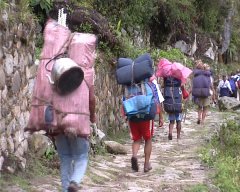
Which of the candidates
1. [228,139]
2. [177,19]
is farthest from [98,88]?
[177,19]

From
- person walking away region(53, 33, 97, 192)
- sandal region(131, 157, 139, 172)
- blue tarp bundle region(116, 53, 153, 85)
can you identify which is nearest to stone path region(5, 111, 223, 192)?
sandal region(131, 157, 139, 172)

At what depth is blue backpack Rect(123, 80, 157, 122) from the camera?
275 inches

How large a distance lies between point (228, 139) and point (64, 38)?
8.11 meters

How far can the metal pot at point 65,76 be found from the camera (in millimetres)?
4520

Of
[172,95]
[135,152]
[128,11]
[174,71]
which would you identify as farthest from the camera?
[128,11]

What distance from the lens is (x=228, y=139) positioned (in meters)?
12.3

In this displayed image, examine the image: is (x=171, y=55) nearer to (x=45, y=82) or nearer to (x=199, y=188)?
(x=199, y=188)

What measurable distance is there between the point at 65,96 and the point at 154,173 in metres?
3.27

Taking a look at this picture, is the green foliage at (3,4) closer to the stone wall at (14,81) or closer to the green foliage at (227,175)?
the stone wall at (14,81)

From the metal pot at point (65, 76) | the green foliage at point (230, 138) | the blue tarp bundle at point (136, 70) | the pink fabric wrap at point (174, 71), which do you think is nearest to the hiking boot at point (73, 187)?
the metal pot at point (65, 76)

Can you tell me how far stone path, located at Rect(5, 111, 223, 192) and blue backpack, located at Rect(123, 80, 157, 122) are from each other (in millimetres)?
841

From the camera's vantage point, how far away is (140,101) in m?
6.98

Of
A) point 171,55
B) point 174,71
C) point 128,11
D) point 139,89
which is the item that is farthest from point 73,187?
point 171,55

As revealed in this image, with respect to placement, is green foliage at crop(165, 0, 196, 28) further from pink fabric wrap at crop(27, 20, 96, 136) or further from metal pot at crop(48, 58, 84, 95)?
metal pot at crop(48, 58, 84, 95)
